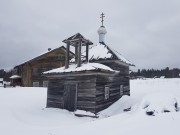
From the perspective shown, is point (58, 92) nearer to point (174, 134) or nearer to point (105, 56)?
point (105, 56)

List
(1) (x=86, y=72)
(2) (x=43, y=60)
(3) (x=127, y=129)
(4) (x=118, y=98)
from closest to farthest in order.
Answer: (3) (x=127, y=129), (1) (x=86, y=72), (4) (x=118, y=98), (2) (x=43, y=60)

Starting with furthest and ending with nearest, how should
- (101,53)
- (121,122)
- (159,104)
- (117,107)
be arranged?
(101,53)
(117,107)
(159,104)
(121,122)

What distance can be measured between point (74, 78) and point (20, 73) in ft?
96.7

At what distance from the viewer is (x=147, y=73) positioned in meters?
111

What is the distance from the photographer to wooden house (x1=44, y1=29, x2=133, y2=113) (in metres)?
14.2

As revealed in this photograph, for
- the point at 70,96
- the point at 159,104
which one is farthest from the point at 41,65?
the point at 159,104

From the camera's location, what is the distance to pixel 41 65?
3594 cm

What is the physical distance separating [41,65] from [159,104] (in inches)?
1194

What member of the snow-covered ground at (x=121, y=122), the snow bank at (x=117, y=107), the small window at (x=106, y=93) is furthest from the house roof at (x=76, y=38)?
the snow-covered ground at (x=121, y=122)

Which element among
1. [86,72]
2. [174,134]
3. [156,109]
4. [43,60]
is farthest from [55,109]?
[43,60]

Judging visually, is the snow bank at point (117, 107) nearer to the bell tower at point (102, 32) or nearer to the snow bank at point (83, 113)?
the snow bank at point (83, 113)

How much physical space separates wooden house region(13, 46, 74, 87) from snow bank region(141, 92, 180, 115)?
89.1 ft

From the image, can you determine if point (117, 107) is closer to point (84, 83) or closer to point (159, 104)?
point (84, 83)

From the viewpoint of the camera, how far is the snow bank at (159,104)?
746cm
